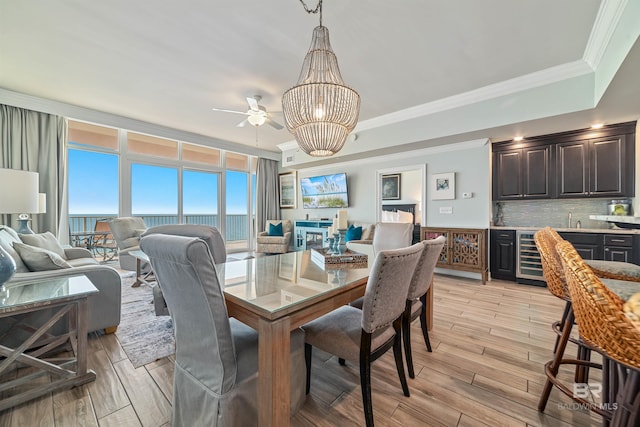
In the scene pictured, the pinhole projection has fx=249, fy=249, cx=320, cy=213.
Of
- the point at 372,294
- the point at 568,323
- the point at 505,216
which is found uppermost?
the point at 505,216

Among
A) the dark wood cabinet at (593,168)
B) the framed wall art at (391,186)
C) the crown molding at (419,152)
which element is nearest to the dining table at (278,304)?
the crown molding at (419,152)

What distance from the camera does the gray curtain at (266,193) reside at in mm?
6820

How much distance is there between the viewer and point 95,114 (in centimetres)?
419

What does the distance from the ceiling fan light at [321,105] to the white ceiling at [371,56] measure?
40 centimetres

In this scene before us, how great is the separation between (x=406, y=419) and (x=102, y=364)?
6.79 ft

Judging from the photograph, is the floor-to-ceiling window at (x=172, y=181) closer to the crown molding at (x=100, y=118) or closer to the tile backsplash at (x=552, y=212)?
the crown molding at (x=100, y=118)

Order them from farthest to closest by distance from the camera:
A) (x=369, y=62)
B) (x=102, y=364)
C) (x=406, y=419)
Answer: (x=369, y=62) < (x=102, y=364) < (x=406, y=419)

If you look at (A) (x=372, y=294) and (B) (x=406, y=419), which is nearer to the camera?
(A) (x=372, y=294)

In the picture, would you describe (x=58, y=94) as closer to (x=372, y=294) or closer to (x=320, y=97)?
(x=320, y=97)

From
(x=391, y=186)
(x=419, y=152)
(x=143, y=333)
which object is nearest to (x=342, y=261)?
(x=143, y=333)

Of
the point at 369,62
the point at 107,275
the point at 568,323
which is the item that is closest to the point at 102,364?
the point at 107,275

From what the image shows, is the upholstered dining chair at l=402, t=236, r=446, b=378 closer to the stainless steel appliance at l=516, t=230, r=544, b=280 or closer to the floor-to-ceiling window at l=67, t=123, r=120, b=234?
the stainless steel appliance at l=516, t=230, r=544, b=280

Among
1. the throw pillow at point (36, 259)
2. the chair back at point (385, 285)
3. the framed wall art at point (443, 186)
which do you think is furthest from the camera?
the framed wall art at point (443, 186)

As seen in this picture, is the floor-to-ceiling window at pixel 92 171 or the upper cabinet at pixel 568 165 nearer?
the upper cabinet at pixel 568 165
